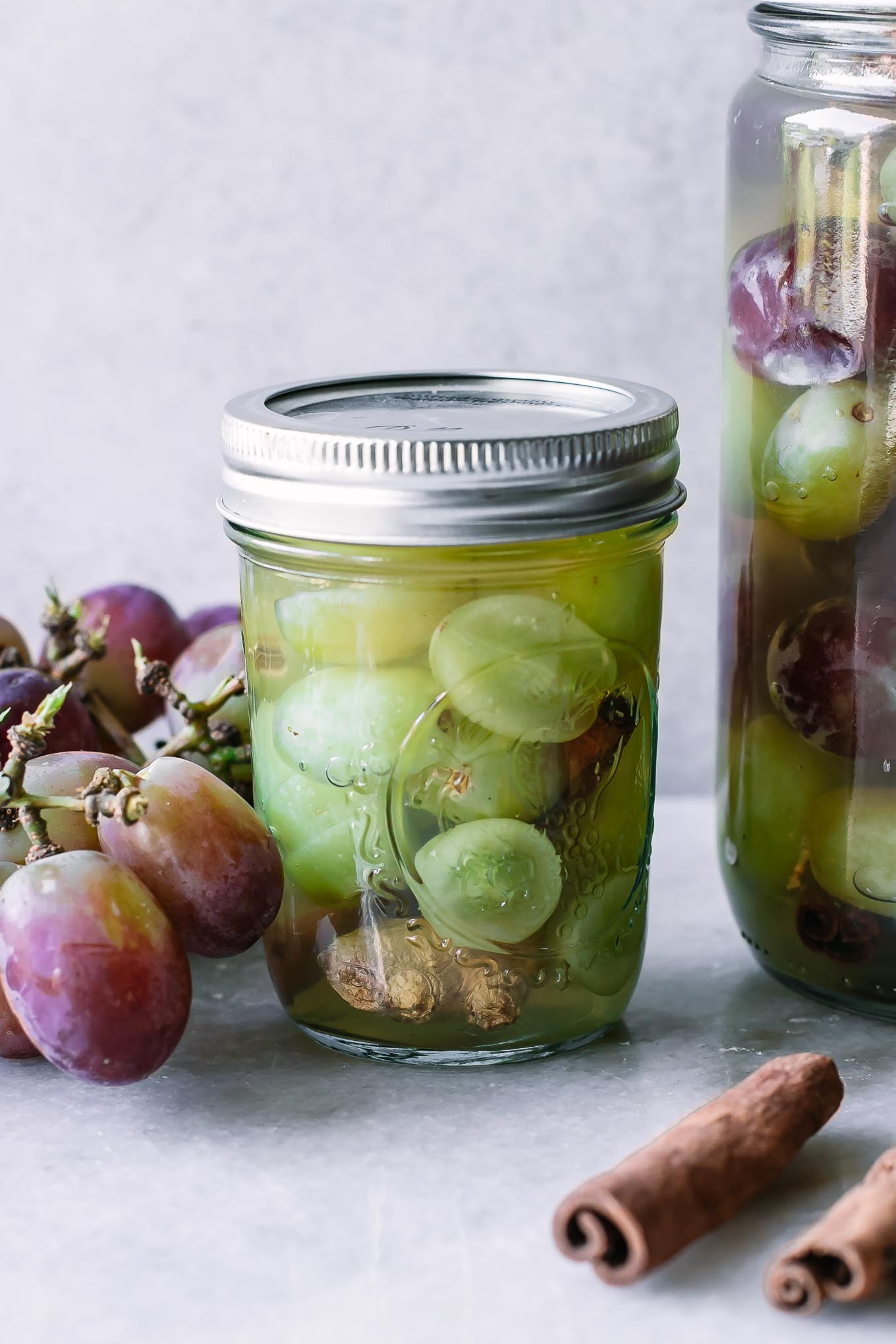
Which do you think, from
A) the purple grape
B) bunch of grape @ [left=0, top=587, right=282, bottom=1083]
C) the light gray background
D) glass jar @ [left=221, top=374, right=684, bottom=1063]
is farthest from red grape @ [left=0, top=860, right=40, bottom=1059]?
the light gray background

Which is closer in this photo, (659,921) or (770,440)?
(770,440)

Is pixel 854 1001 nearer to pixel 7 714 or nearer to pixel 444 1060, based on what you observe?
pixel 444 1060

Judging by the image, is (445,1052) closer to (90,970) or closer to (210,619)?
(90,970)

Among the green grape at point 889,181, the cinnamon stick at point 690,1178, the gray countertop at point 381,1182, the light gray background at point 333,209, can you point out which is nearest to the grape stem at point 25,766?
the gray countertop at point 381,1182

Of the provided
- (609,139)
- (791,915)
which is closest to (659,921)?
(791,915)

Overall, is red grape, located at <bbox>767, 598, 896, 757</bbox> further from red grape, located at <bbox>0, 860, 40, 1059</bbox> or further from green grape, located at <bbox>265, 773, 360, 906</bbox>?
red grape, located at <bbox>0, 860, 40, 1059</bbox>

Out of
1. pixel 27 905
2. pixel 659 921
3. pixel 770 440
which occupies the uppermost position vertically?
pixel 770 440
